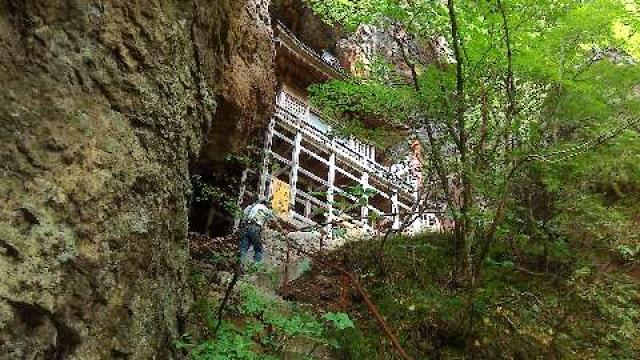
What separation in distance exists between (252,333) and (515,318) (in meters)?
4.48

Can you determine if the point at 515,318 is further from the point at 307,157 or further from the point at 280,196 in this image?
the point at 307,157

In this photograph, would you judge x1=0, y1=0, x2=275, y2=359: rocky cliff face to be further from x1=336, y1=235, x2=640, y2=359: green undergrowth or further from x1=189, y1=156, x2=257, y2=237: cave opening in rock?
x1=189, y1=156, x2=257, y2=237: cave opening in rock

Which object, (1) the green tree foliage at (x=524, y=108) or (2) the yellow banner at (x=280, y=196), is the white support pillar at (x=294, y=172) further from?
(1) the green tree foliage at (x=524, y=108)

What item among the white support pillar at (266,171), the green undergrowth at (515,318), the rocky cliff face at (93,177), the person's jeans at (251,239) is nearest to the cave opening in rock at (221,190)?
the white support pillar at (266,171)

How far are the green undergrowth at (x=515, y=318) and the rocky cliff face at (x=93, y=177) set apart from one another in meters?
3.11

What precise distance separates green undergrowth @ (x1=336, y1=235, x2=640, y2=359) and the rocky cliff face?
311cm

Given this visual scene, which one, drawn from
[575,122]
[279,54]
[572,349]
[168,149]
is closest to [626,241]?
[572,349]

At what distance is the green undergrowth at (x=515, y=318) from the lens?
6.16m

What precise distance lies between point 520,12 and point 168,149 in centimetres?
567

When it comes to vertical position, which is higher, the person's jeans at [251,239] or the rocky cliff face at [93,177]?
the person's jeans at [251,239]

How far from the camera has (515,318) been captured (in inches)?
295

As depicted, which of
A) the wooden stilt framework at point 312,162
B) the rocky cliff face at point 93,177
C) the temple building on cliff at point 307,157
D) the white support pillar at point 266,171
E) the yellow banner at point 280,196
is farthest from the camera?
the wooden stilt framework at point 312,162

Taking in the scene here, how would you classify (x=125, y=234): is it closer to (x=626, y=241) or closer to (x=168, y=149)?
(x=168, y=149)

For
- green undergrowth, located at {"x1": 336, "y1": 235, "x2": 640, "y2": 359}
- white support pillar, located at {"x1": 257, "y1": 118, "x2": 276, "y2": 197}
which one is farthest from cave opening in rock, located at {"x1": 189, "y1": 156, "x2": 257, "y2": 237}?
green undergrowth, located at {"x1": 336, "y1": 235, "x2": 640, "y2": 359}
